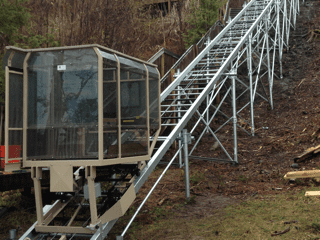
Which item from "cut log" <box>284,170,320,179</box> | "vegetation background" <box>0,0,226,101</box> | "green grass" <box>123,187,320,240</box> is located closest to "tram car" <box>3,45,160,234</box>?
"green grass" <box>123,187,320,240</box>

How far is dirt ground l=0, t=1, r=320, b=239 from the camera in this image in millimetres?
9406

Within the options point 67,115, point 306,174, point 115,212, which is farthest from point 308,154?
point 67,115

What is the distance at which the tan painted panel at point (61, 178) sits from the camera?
237 inches

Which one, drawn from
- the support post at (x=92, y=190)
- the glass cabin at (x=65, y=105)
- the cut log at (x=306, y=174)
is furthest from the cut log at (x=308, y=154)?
the support post at (x=92, y=190)

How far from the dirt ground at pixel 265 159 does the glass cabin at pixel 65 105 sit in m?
2.45

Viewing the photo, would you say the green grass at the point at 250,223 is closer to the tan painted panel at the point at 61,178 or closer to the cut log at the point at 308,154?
the tan painted panel at the point at 61,178

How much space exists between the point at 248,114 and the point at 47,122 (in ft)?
40.6

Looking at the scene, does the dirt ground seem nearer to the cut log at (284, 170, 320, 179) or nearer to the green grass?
the cut log at (284, 170, 320, 179)

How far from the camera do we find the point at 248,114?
17.0 meters

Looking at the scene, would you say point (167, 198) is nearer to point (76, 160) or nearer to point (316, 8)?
point (76, 160)

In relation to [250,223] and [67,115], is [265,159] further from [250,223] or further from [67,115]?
[67,115]

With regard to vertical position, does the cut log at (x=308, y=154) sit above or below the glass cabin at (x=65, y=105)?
below

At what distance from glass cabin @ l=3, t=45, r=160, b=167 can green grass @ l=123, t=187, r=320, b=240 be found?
217 centimetres

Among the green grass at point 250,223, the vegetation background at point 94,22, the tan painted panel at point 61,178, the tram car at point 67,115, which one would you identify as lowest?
the green grass at point 250,223
